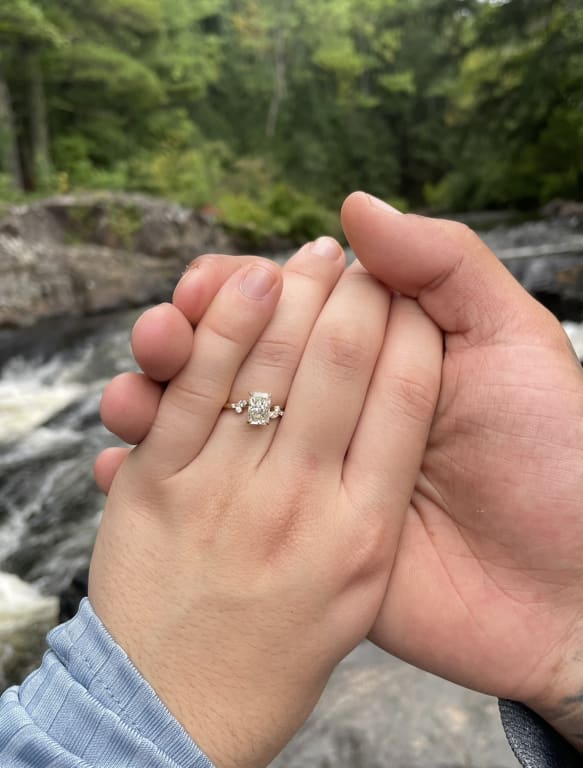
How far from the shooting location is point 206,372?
1037 millimetres

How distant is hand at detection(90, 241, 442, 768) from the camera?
0.91 meters

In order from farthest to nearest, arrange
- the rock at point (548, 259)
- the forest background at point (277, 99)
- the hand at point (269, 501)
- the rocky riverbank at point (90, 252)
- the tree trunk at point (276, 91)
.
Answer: the tree trunk at point (276, 91)
the forest background at point (277, 99)
the rocky riverbank at point (90, 252)
the rock at point (548, 259)
the hand at point (269, 501)

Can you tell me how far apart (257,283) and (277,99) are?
2659 centimetres

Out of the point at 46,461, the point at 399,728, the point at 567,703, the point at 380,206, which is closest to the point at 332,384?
the point at 380,206

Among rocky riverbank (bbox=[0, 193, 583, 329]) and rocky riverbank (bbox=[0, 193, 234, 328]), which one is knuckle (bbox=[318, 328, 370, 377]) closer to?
rocky riverbank (bbox=[0, 193, 583, 329])

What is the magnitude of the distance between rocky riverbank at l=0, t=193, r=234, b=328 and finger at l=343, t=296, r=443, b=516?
8.27 meters

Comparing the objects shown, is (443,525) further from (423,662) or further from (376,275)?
(376,275)

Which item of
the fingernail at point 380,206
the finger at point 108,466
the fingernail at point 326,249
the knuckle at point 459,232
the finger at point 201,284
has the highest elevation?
the fingernail at point 380,206

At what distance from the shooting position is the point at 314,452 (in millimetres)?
1048

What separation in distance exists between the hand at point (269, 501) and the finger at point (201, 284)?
0.02 meters

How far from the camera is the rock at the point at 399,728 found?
1.96 meters

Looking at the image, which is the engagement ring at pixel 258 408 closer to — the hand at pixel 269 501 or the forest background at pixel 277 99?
the hand at pixel 269 501

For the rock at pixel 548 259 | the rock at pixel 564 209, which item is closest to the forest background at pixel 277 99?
the rock at pixel 564 209

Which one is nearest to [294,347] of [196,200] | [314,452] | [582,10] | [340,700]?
[314,452]
